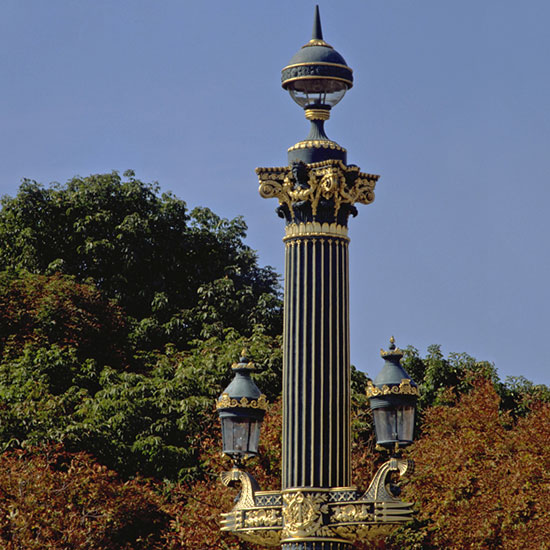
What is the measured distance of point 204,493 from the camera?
76.0 feet

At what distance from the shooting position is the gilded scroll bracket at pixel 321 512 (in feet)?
38.7

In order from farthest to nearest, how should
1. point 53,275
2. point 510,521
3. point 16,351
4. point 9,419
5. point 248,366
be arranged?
1. point 53,275
2. point 16,351
3. point 9,419
4. point 510,521
5. point 248,366

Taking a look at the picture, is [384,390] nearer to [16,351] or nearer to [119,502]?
[119,502]

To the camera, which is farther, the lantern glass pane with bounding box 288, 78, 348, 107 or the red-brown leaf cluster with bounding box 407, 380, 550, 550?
the red-brown leaf cluster with bounding box 407, 380, 550, 550

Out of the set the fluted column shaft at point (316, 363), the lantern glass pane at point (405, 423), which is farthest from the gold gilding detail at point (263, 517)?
the lantern glass pane at point (405, 423)

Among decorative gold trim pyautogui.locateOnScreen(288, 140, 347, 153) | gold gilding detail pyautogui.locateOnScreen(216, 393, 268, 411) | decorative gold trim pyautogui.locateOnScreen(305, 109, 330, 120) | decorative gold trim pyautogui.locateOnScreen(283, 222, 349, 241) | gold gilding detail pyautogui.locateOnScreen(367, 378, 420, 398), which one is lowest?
gold gilding detail pyautogui.locateOnScreen(367, 378, 420, 398)

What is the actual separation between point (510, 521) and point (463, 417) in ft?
9.99

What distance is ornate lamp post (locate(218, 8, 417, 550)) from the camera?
1203 centimetres

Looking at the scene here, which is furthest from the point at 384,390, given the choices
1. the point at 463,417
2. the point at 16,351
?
the point at 16,351

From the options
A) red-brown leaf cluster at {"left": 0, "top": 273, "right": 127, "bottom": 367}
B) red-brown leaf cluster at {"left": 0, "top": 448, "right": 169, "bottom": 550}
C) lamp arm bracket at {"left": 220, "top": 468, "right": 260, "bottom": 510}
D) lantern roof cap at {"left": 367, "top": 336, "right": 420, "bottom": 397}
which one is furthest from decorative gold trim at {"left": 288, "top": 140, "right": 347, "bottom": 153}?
red-brown leaf cluster at {"left": 0, "top": 273, "right": 127, "bottom": 367}

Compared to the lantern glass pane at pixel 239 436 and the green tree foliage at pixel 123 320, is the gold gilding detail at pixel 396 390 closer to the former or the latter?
the lantern glass pane at pixel 239 436

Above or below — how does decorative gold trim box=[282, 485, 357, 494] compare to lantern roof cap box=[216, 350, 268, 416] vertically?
below

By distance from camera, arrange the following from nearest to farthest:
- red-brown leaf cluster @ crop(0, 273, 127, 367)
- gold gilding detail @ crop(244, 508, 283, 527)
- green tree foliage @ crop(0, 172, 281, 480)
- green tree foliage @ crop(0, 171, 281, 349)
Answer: gold gilding detail @ crop(244, 508, 283, 527) → green tree foliage @ crop(0, 172, 281, 480) → red-brown leaf cluster @ crop(0, 273, 127, 367) → green tree foliage @ crop(0, 171, 281, 349)

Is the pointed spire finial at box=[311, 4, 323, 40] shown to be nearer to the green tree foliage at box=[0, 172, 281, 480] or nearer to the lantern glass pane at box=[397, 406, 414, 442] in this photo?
the lantern glass pane at box=[397, 406, 414, 442]
